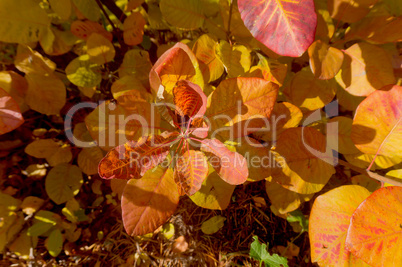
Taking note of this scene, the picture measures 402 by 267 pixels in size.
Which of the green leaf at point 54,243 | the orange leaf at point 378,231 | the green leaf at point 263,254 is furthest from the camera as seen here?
the green leaf at point 54,243

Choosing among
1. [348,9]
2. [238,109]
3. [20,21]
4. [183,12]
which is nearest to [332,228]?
[238,109]

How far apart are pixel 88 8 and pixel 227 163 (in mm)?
842

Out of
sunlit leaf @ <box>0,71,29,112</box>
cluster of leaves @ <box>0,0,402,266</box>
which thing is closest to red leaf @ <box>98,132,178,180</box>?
cluster of leaves @ <box>0,0,402,266</box>

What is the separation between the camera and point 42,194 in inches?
59.7

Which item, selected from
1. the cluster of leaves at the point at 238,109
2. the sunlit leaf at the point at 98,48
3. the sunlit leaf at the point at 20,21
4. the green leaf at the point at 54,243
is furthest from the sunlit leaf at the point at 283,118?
the green leaf at the point at 54,243

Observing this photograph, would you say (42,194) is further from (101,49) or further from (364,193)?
(364,193)

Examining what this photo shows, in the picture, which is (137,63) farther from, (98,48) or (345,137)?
(345,137)

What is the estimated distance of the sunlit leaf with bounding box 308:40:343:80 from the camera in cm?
82

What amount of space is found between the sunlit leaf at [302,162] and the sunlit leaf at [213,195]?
0.17 metres

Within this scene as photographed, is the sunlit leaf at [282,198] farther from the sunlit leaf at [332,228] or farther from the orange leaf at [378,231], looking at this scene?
the orange leaf at [378,231]

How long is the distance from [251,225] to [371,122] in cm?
68

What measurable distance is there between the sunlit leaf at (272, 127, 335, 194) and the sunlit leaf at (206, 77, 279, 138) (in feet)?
0.60

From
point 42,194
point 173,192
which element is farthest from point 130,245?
point 173,192

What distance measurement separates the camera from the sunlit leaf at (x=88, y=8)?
1048mm
